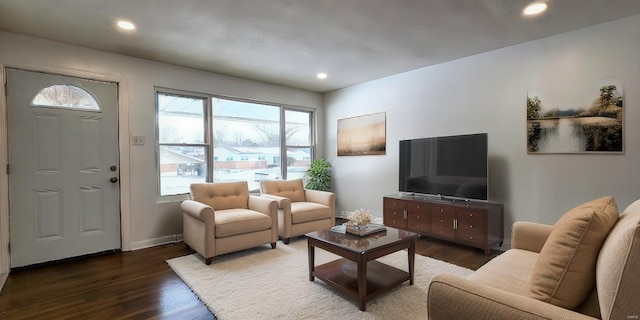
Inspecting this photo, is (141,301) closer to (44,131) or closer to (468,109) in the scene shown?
(44,131)

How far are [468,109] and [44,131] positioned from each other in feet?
15.9

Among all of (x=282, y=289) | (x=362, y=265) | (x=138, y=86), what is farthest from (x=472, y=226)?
(x=138, y=86)

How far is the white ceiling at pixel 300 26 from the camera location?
A: 2.44 meters

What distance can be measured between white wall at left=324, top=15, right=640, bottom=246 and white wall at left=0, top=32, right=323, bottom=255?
288 cm

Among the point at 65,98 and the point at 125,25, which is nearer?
the point at 125,25

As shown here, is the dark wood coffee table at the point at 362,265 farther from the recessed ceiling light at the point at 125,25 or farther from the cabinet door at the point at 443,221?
the recessed ceiling light at the point at 125,25

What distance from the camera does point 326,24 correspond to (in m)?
2.78

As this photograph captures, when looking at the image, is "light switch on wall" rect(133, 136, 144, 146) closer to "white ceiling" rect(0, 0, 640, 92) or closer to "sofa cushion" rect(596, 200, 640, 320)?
"white ceiling" rect(0, 0, 640, 92)

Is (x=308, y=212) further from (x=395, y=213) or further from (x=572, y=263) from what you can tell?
(x=572, y=263)

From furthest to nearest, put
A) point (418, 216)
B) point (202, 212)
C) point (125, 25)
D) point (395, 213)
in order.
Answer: point (395, 213)
point (418, 216)
point (202, 212)
point (125, 25)

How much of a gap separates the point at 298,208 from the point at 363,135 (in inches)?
71.3

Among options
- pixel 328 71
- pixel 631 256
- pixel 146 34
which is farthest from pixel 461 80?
pixel 146 34

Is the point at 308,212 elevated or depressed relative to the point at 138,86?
depressed

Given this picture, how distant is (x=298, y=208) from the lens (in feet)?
12.9
